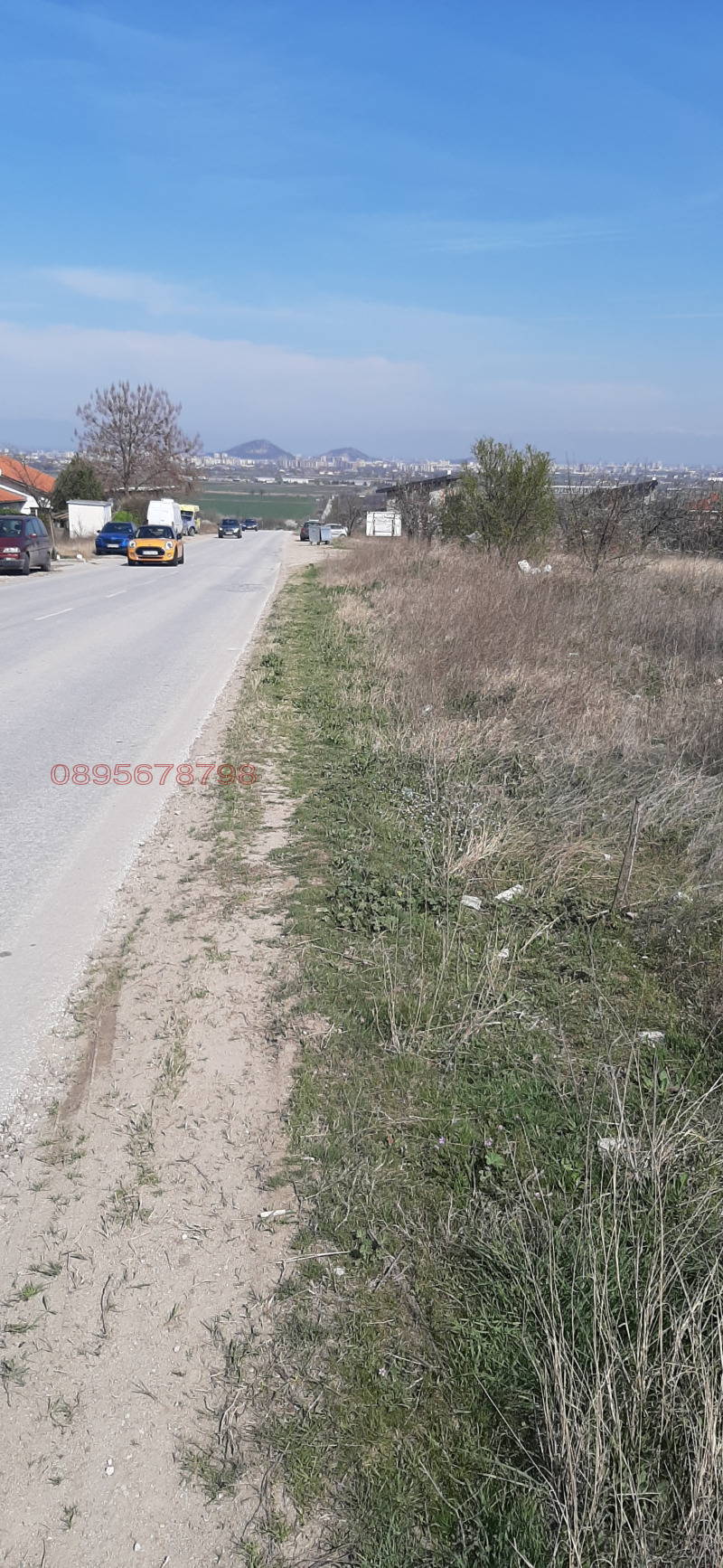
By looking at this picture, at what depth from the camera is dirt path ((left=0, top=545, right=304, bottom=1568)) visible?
7.17 ft

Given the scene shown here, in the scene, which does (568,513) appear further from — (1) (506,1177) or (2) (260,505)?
(2) (260,505)

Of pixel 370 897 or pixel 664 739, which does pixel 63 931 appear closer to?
pixel 370 897

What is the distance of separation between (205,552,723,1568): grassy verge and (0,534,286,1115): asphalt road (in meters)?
1.18

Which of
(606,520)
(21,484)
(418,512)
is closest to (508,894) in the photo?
(606,520)

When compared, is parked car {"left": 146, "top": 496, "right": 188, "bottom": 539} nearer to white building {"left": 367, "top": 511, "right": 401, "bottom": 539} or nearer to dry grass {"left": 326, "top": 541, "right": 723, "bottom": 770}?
white building {"left": 367, "top": 511, "right": 401, "bottom": 539}

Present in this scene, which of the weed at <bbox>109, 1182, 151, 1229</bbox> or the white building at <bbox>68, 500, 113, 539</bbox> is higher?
the white building at <bbox>68, 500, 113, 539</bbox>

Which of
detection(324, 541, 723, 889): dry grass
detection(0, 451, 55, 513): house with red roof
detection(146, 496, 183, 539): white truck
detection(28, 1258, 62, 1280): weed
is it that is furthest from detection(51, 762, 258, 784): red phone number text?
detection(0, 451, 55, 513): house with red roof

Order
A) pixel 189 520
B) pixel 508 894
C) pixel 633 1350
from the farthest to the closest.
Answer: pixel 189 520 → pixel 508 894 → pixel 633 1350

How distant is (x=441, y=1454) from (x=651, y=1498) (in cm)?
48

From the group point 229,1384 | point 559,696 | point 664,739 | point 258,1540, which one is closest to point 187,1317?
point 229,1384

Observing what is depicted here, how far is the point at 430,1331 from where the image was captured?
2625mm

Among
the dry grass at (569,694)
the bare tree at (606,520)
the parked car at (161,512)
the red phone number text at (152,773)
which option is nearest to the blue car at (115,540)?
the parked car at (161,512)

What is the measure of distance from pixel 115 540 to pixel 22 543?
1328 centimetres

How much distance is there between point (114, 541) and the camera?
40.5 metres
